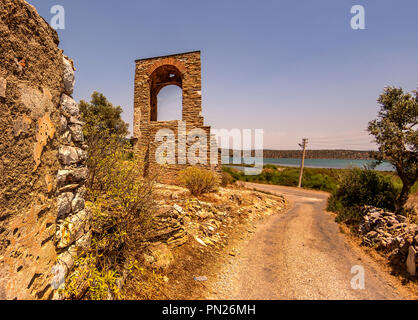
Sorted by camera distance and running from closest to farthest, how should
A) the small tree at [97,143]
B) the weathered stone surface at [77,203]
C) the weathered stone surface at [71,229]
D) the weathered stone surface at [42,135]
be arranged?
the weathered stone surface at [42,135]
the weathered stone surface at [71,229]
the weathered stone surface at [77,203]
the small tree at [97,143]

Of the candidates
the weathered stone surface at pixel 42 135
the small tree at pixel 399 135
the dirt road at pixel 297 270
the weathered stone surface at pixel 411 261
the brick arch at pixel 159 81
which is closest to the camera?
the weathered stone surface at pixel 42 135

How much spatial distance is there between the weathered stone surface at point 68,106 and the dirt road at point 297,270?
11.9ft

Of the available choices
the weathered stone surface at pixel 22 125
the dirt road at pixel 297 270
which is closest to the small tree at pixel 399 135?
the dirt road at pixel 297 270

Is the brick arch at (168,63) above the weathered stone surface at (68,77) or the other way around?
above

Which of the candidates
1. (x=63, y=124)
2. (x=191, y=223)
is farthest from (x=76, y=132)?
(x=191, y=223)

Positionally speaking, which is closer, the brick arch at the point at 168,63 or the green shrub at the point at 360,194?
the green shrub at the point at 360,194

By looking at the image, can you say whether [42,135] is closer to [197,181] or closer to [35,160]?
[35,160]

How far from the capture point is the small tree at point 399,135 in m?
7.29

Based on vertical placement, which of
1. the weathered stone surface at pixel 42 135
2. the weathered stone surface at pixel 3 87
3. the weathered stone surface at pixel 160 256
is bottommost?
the weathered stone surface at pixel 160 256

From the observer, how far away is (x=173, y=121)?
10258 millimetres

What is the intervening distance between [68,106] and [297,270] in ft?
17.2

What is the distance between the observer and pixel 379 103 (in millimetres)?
8281

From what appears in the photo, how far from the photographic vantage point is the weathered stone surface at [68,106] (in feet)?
7.63

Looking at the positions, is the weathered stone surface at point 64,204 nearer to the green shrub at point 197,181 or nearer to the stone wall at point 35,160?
the stone wall at point 35,160
